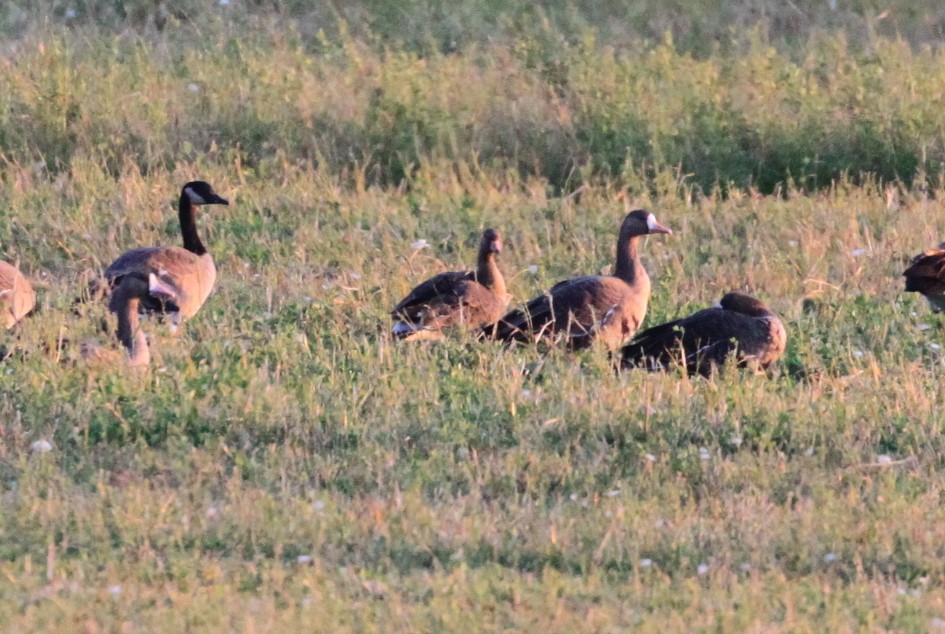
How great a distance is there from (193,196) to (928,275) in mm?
4878

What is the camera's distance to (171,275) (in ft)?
30.8

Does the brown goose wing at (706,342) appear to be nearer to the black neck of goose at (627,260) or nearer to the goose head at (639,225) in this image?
the black neck of goose at (627,260)

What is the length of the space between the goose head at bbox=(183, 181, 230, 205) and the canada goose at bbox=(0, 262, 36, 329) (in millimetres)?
A: 1701

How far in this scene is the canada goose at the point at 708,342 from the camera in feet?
27.0

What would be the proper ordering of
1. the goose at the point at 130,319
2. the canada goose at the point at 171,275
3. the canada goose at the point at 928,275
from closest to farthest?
the goose at the point at 130,319 < the canada goose at the point at 171,275 < the canada goose at the point at 928,275

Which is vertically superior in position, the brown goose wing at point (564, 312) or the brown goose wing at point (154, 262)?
the brown goose wing at point (154, 262)

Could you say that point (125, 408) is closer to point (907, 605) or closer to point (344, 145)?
point (907, 605)

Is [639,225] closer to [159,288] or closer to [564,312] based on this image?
[564,312]

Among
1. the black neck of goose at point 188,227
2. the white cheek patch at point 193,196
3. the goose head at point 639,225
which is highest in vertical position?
the white cheek patch at point 193,196

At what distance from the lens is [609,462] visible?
6.75 metres

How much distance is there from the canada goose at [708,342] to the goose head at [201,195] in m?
3.58

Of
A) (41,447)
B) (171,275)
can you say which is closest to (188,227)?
(171,275)

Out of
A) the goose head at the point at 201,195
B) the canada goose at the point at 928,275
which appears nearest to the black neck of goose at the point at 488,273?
the goose head at the point at 201,195

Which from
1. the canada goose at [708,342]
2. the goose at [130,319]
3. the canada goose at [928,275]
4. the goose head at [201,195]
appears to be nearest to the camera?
the goose at [130,319]
